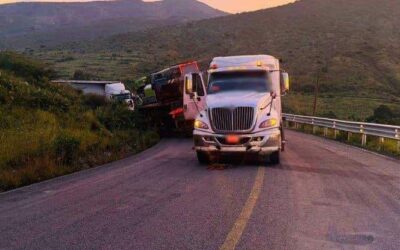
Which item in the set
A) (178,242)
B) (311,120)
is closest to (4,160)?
(178,242)

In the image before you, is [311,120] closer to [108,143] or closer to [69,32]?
[108,143]

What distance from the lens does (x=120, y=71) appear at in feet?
240

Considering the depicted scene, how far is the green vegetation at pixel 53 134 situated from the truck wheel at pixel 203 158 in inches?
125

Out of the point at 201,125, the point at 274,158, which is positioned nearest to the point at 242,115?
the point at 201,125

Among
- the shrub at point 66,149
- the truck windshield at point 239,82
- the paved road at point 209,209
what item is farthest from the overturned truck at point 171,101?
the paved road at point 209,209

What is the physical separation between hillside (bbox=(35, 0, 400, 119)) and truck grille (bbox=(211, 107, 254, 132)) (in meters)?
35.6

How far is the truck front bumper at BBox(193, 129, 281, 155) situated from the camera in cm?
1292

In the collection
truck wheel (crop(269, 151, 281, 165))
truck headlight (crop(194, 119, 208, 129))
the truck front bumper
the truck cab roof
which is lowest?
truck wheel (crop(269, 151, 281, 165))

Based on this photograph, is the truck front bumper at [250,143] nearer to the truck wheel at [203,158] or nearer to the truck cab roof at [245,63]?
the truck wheel at [203,158]

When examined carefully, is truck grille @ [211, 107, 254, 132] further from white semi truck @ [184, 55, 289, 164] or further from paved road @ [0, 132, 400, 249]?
paved road @ [0, 132, 400, 249]

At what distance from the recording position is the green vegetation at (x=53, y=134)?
12.9m

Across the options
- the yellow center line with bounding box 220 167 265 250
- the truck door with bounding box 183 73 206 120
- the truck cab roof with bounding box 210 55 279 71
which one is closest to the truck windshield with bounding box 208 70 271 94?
the truck cab roof with bounding box 210 55 279 71

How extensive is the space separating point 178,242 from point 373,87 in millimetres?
61948

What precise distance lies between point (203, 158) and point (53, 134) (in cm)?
530
